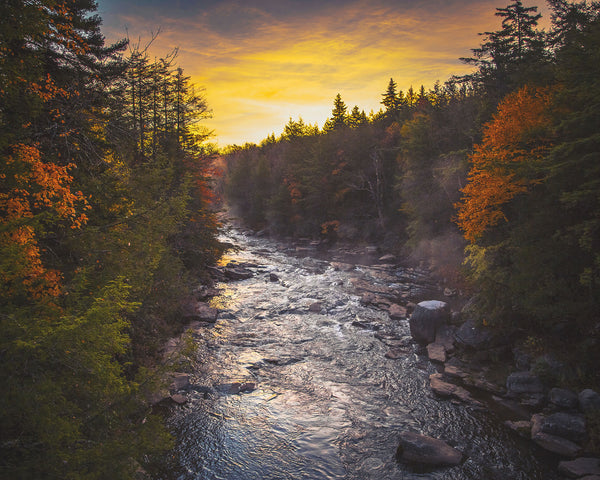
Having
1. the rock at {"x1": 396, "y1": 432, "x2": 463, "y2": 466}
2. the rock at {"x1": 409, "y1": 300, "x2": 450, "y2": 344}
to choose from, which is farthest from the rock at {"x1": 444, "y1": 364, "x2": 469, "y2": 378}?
the rock at {"x1": 396, "y1": 432, "x2": 463, "y2": 466}

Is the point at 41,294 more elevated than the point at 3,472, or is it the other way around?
the point at 41,294

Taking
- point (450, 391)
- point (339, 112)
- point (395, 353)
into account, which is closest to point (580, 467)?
point (450, 391)

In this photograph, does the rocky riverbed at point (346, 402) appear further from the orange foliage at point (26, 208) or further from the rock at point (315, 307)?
the orange foliage at point (26, 208)

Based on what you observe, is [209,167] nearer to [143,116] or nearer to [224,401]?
[143,116]

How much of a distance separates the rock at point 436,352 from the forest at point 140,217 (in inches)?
88.9

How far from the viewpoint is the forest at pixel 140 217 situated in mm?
5027

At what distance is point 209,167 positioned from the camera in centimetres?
2903

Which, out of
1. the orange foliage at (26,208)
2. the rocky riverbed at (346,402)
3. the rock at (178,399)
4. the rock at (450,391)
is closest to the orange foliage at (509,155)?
the rocky riverbed at (346,402)

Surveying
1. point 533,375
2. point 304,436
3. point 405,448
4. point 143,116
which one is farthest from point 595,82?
point 143,116

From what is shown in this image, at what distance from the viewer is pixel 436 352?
13.6 meters

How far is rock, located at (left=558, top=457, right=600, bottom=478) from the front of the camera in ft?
24.4

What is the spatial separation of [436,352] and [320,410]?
19.7 feet

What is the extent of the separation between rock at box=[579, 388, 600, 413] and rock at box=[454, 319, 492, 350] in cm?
423

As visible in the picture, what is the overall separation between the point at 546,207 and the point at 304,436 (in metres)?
12.2
